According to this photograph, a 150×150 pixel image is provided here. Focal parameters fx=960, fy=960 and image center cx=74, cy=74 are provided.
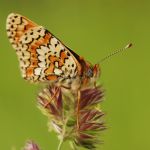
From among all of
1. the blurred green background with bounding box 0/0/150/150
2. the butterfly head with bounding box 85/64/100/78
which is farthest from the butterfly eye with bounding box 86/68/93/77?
the blurred green background with bounding box 0/0/150/150

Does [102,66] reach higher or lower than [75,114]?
lower

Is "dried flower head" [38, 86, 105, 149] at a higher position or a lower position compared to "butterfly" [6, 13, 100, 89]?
lower

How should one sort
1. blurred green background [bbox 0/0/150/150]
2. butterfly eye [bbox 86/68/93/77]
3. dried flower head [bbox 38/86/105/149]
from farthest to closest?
blurred green background [bbox 0/0/150/150]
butterfly eye [bbox 86/68/93/77]
dried flower head [bbox 38/86/105/149]

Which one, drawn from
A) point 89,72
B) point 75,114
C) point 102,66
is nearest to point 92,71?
point 89,72

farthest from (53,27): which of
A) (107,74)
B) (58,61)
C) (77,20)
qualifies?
(58,61)

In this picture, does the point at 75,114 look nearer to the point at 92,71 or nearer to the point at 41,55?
the point at 92,71

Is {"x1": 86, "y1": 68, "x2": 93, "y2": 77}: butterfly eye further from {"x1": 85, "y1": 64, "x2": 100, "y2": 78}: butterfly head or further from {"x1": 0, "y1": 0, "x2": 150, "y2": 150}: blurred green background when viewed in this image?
{"x1": 0, "y1": 0, "x2": 150, "y2": 150}: blurred green background
